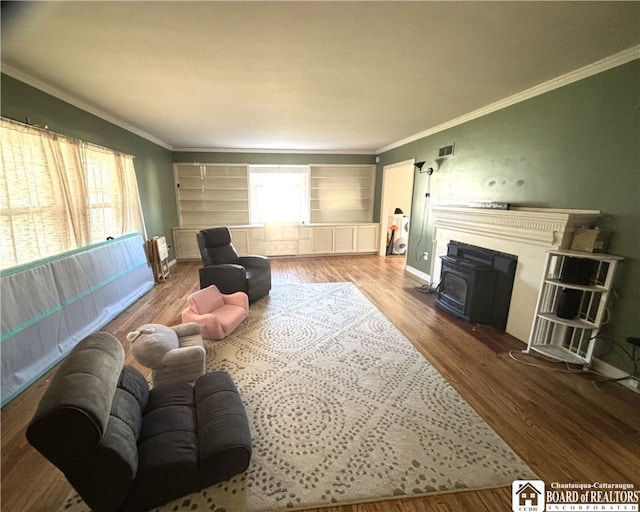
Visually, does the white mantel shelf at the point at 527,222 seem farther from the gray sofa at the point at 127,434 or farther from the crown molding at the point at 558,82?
the gray sofa at the point at 127,434

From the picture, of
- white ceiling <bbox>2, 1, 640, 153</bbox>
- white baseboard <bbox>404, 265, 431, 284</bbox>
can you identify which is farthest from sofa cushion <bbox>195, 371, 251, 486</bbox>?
white baseboard <bbox>404, 265, 431, 284</bbox>

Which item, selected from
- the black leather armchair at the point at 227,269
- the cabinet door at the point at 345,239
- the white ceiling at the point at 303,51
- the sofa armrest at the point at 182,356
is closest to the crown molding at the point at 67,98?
the white ceiling at the point at 303,51

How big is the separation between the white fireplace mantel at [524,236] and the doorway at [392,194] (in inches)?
118

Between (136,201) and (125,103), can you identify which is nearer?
(125,103)

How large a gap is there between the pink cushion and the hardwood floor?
52 cm

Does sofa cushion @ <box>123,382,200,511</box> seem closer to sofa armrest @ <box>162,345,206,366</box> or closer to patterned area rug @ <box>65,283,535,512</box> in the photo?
patterned area rug @ <box>65,283,535,512</box>

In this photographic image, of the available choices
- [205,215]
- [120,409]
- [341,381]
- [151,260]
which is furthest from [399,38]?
[205,215]

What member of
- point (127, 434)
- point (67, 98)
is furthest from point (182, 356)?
point (67, 98)

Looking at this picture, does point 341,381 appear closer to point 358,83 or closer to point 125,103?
point 358,83

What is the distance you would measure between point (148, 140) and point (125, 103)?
6.50ft

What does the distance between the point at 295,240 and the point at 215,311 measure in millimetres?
3726

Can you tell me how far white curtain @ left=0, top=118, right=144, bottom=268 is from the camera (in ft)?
7.32

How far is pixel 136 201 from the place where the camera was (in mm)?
4320

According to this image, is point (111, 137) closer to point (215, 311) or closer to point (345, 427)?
point (215, 311)
